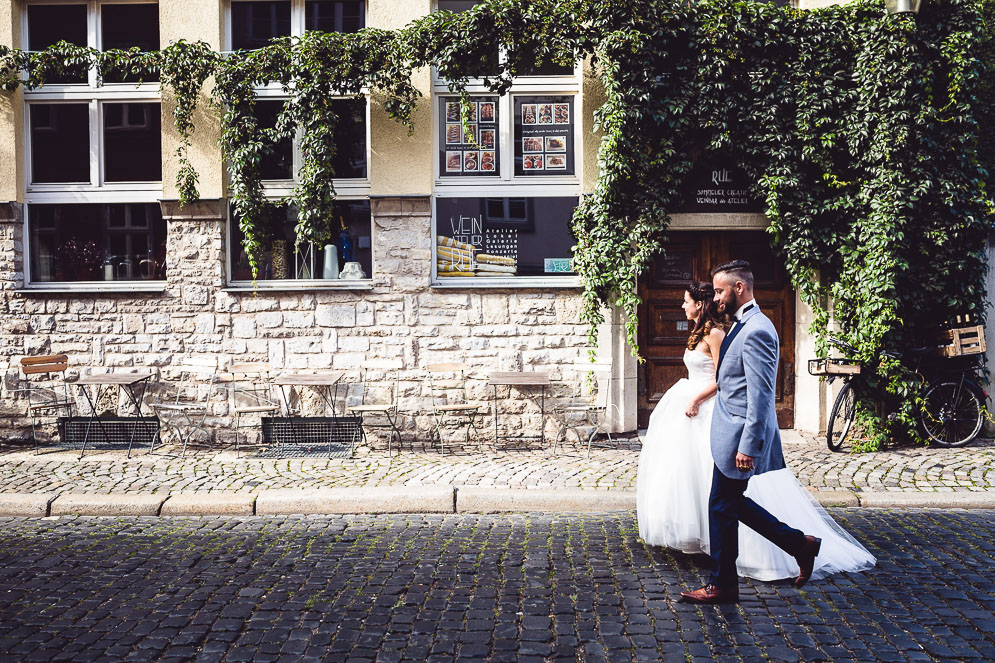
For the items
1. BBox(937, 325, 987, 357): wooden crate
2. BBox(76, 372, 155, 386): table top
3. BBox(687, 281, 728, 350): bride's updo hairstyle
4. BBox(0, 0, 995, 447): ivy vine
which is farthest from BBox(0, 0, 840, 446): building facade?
BBox(687, 281, 728, 350): bride's updo hairstyle

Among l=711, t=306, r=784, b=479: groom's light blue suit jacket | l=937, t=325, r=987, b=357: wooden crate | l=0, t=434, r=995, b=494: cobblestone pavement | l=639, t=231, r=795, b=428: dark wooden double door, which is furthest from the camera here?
l=639, t=231, r=795, b=428: dark wooden double door

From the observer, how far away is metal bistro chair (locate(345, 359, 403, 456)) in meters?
9.53

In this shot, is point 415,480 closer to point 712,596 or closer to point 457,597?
point 457,597

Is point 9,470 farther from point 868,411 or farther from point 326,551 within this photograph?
point 868,411

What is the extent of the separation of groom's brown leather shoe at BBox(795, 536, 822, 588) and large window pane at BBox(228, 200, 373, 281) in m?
6.46

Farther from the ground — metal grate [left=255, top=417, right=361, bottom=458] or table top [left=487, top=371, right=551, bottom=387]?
table top [left=487, top=371, right=551, bottom=387]

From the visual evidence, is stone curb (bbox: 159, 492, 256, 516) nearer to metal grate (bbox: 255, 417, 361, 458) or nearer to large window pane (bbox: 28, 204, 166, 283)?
metal grate (bbox: 255, 417, 361, 458)

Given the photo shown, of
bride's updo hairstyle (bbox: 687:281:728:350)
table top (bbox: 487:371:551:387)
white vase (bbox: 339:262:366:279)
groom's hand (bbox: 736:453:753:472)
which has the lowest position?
groom's hand (bbox: 736:453:753:472)

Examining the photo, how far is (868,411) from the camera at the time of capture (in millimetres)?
9070

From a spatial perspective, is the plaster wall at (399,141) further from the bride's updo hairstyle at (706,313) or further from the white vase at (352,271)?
the bride's updo hairstyle at (706,313)

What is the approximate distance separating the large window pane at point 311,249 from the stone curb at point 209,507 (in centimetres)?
363

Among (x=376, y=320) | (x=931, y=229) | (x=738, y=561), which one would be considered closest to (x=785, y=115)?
(x=931, y=229)

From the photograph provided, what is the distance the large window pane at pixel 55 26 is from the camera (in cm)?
991

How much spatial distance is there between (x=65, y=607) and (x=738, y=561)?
4.01 m
